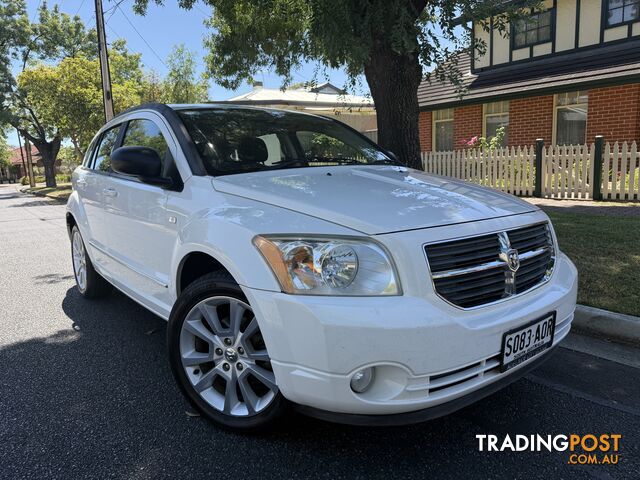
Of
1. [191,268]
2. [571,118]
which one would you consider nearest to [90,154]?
[191,268]

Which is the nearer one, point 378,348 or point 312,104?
point 378,348

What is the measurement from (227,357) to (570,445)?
1.73 meters

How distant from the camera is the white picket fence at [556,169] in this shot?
31.6 feet

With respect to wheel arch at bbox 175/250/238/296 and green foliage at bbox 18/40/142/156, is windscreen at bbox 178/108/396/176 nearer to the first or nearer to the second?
wheel arch at bbox 175/250/238/296

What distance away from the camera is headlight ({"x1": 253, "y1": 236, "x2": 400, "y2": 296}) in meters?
2.10

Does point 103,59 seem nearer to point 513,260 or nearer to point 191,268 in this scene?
point 191,268

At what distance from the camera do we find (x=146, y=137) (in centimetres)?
363

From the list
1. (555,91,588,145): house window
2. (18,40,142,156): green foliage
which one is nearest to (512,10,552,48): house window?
(555,91,588,145): house window

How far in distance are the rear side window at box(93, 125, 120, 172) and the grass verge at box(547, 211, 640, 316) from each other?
4.08 metres

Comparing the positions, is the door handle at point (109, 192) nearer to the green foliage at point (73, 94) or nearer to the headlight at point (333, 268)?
the headlight at point (333, 268)

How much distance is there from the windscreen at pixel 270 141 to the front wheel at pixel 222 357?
31.7 inches

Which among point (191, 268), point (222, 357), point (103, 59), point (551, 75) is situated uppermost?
point (103, 59)

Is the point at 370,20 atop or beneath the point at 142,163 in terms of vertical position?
atop

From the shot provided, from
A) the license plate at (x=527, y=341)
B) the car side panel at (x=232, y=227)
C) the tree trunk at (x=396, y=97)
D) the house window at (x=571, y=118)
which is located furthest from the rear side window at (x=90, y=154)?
the house window at (x=571, y=118)
